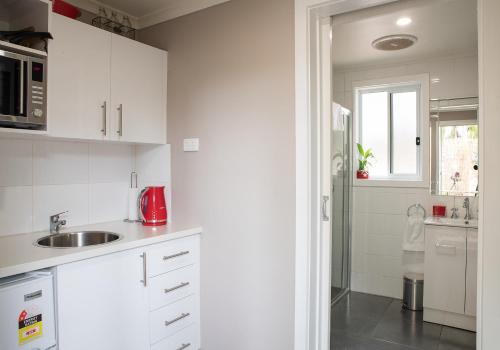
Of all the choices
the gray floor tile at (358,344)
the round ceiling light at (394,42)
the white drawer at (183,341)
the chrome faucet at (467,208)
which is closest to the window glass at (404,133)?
the chrome faucet at (467,208)

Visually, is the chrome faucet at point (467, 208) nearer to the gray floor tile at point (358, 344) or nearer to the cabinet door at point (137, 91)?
the gray floor tile at point (358, 344)

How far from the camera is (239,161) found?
204cm

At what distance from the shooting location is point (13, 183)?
1.92 m

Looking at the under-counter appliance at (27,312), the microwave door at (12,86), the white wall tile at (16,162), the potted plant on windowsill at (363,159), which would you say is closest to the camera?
the under-counter appliance at (27,312)

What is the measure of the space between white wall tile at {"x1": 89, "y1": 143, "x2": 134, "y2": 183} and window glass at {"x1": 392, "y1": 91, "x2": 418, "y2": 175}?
2.54 metres

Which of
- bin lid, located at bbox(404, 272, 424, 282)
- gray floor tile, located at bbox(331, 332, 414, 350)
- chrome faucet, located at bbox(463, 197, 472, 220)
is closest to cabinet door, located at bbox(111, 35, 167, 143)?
gray floor tile, located at bbox(331, 332, 414, 350)

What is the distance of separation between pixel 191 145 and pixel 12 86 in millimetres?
993

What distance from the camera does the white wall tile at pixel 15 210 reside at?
1.89m

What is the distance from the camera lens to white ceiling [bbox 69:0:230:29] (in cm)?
221

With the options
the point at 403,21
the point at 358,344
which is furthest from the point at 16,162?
the point at 403,21

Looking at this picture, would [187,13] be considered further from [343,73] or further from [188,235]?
[343,73]

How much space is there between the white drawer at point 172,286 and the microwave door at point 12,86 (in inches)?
41.7

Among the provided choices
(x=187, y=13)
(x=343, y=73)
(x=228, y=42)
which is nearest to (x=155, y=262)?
(x=228, y=42)

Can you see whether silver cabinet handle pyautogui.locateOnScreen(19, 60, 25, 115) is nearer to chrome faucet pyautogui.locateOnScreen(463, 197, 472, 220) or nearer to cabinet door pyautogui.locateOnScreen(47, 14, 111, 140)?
cabinet door pyautogui.locateOnScreen(47, 14, 111, 140)
